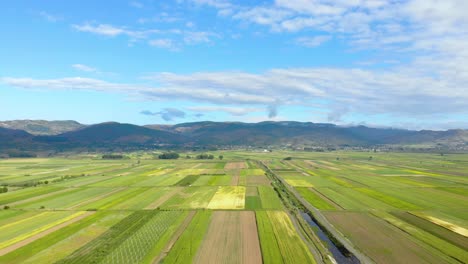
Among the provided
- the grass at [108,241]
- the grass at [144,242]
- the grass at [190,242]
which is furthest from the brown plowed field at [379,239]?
the grass at [108,241]

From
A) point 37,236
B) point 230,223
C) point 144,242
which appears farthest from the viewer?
point 230,223

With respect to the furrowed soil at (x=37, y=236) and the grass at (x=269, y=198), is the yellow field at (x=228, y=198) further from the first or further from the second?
the furrowed soil at (x=37, y=236)

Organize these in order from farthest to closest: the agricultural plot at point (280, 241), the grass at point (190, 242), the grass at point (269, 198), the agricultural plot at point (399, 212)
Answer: the grass at point (269, 198), the agricultural plot at point (399, 212), the agricultural plot at point (280, 241), the grass at point (190, 242)

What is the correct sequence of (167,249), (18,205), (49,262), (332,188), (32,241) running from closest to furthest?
1. (49,262)
2. (167,249)
3. (32,241)
4. (18,205)
5. (332,188)

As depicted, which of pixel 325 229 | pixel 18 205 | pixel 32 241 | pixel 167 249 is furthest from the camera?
pixel 18 205

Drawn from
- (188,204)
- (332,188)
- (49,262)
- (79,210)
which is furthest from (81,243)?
(332,188)

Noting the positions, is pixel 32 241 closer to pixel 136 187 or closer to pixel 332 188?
pixel 136 187

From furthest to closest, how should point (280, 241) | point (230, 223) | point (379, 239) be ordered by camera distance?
point (230, 223) → point (379, 239) → point (280, 241)

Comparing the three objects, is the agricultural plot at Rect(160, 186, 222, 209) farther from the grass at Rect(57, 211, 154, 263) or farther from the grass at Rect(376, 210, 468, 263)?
A: the grass at Rect(376, 210, 468, 263)

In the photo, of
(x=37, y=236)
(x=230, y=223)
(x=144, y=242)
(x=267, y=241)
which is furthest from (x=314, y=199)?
(x=37, y=236)

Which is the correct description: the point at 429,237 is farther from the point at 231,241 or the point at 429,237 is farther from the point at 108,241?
the point at 108,241

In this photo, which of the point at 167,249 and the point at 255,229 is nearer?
the point at 167,249
